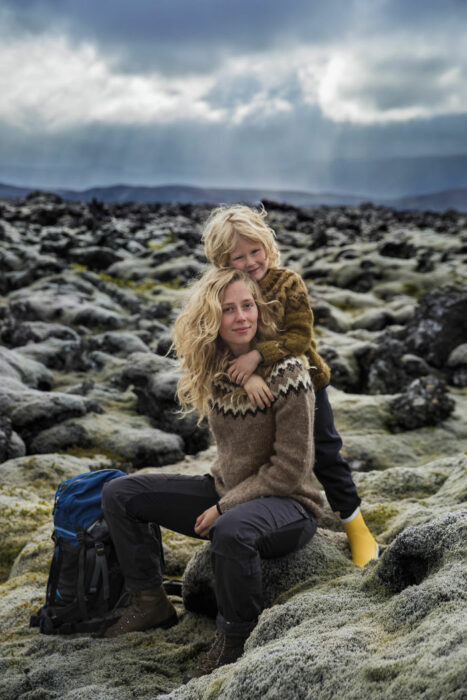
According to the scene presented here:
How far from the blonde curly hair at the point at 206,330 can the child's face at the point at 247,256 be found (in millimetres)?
276

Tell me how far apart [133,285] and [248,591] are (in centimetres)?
2879

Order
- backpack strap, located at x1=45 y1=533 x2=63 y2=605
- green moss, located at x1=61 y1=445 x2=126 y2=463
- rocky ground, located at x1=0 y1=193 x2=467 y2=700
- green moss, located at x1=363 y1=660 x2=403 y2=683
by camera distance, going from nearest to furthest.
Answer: green moss, located at x1=363 y1=660 x2=403 y2=683 < rocky ground, located at x1=0 y1=193 x2=467 y2=700 < backpack strap, located at x1=45 y1=533 x2=63 y2=605 < green moss, located at x1=61 y1=445 x2=126 y2=463

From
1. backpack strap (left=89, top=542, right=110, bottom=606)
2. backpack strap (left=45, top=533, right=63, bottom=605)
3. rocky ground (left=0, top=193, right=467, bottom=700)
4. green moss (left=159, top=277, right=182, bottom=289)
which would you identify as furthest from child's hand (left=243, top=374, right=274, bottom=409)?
green moss (left=159, top=277, right=182, bottom=289)

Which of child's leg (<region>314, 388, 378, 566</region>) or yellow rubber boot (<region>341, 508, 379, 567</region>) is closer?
yellow rubber boot (<region>341, 508, 379, 567</region>)

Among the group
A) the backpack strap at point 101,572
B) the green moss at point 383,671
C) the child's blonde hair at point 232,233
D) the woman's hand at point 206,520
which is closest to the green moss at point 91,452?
the backpack strap at point 101,572

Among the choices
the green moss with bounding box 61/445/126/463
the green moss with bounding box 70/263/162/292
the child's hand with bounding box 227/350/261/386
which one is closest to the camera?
the child's hand with bounding box 227/350/261/386

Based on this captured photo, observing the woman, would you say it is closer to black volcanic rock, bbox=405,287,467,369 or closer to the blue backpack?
the blue backpack

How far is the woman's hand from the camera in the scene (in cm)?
570

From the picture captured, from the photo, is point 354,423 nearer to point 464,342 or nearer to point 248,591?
point 464,342

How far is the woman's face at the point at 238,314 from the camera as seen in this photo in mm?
5977

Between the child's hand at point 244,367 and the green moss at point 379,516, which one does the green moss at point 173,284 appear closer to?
the green moss at point 379,516

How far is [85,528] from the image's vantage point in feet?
→ 20.4

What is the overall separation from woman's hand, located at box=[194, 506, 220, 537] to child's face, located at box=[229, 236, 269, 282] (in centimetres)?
261

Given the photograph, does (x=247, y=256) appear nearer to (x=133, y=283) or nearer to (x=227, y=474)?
(x=227, y=474)
